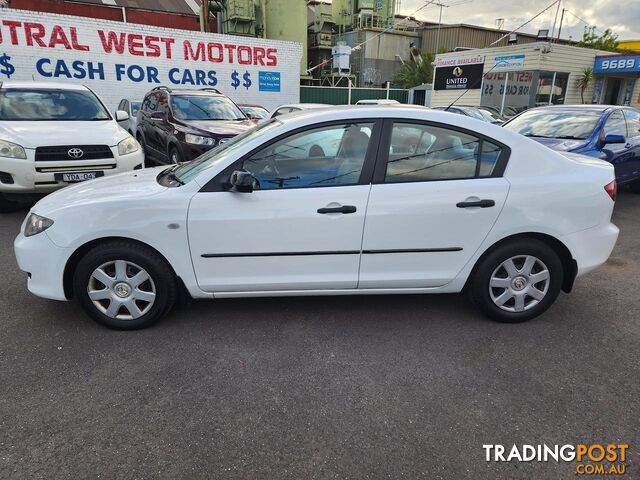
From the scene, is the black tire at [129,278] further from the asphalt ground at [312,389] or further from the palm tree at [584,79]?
the palm tree at [584,79]

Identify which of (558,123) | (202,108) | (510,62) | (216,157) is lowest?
(216,157)

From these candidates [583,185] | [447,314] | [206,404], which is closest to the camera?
[206,404]

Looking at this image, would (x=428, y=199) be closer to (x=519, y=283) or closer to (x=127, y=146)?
(x=519, y=283)

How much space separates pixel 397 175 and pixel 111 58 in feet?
55.6

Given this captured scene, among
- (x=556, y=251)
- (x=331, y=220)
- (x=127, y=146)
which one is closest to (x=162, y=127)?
(x=127, y=146)

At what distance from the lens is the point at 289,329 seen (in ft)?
10.9

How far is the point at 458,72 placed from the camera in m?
23.1

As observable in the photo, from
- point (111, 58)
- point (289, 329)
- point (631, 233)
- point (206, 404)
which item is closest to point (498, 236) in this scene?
point (289, 329)

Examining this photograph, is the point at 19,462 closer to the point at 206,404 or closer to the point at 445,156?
Answer: the point at 206,404

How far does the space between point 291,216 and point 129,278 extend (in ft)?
4.12

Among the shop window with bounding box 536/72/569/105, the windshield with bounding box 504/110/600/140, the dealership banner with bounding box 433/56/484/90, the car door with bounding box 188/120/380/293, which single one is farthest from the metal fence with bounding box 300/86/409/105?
the car door with bounding box 188/120/380/293

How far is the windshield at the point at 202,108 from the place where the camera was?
884 centimetres

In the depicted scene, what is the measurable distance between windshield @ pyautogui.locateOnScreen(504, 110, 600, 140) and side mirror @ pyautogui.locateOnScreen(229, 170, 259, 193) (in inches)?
228

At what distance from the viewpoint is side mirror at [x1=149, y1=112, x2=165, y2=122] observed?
899 cm
